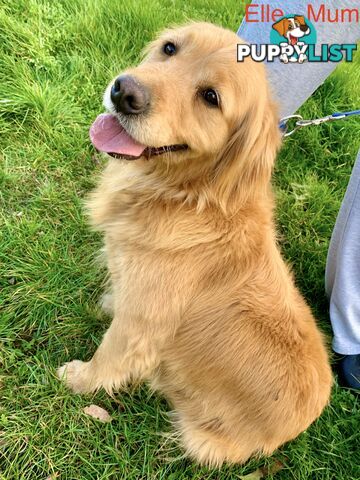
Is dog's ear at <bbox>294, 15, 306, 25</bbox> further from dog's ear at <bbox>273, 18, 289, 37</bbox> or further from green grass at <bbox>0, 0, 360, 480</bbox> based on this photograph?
green grass at <bbox>0, 0, 360, 480</bbox>

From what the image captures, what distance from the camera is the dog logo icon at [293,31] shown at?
115 inches

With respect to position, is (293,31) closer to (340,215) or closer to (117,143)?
(340,215)

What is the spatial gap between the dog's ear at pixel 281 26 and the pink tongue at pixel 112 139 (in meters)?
1.51

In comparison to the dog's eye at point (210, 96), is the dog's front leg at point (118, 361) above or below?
below

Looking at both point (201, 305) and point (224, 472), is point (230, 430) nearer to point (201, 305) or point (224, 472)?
point (224, 472)

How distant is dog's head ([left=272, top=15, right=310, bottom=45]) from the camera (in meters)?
2.92

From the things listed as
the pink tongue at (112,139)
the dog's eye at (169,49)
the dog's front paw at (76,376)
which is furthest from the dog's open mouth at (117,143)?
the dog's front paw at (76,376)

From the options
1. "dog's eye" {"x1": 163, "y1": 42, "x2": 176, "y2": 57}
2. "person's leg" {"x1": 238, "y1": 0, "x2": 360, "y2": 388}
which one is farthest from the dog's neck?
"person's leg" {"x1": 238, "y1": 0, "x2": 360, "y2": 388}

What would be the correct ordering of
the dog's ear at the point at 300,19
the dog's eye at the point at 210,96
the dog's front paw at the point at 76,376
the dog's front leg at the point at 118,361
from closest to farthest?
the dog's eye at the point at 210,96 → the dog's front leg at the point at 118,361 → the dog's front paw at the point at 76,376 → the dog's ear at the point at 300,19

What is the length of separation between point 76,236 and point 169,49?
5.10ft

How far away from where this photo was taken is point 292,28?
9.68 ft

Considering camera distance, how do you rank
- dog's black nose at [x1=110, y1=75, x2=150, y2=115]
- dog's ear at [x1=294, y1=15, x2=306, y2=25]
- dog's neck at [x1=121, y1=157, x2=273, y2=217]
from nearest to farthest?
1. dog's black nose at [x1=110, y1=75, x2=150, y2=115]
2. dog's neck at [x1=121, y1=157, x2=273, y2=217]
3. dog's ear at [x1=294, y1=15, x2=306, y2=25]

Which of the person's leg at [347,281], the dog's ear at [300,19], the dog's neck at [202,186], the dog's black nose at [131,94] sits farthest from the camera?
the dog's ear at [300,19]

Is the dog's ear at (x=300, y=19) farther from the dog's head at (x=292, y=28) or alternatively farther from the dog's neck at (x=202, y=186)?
the dog's neck at (x=202, y=186)
